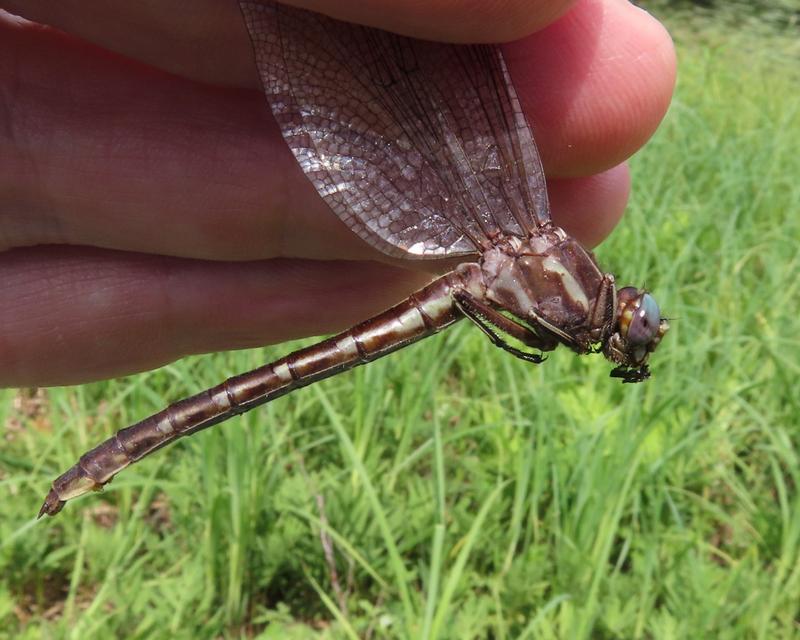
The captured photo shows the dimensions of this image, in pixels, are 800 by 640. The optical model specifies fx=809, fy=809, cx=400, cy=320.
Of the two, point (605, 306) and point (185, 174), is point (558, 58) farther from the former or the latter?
point (185, 174)

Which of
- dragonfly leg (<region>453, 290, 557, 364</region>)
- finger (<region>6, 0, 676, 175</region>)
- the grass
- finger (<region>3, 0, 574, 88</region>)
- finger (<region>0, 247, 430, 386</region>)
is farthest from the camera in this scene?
the grass

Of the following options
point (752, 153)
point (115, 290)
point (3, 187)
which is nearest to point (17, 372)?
point (115, 290)

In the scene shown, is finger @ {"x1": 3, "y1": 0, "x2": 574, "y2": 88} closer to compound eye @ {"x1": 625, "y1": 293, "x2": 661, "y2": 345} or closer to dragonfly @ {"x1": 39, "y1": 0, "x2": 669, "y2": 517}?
dragonfly @ {"x1": 39, "y1": 0, "x2": 669, "y2": 517}

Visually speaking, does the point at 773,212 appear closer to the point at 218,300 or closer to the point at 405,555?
the point at 405,555

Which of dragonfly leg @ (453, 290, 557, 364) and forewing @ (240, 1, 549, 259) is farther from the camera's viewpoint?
dragonfly leg @ (453, 290, 557, 364)

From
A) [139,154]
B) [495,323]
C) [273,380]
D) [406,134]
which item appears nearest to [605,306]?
[495,323]

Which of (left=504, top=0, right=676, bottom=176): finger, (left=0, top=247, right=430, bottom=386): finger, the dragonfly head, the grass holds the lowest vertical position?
the grass

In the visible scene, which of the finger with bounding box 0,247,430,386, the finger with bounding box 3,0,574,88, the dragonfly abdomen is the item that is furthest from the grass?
the finger with bounding box 3,0,574,88

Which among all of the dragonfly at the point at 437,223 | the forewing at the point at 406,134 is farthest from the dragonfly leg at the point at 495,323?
the forewing at the point at 406,134
